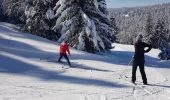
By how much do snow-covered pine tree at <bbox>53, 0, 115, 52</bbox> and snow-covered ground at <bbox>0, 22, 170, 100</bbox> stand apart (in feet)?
13.8

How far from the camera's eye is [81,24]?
107ft

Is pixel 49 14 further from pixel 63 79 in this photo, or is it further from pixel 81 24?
pixel 63 79

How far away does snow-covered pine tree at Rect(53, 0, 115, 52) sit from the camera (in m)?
31.7

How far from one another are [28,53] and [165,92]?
12992 mm

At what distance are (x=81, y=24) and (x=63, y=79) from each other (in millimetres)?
15656

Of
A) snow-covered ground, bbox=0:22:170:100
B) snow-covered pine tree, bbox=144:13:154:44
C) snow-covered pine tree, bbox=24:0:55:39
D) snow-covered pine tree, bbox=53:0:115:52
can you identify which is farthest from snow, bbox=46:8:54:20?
snow-covered pine tree, bbox=144:13:154:44

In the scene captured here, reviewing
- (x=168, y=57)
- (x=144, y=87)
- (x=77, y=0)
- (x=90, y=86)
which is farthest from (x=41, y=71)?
(x=168, y=57)

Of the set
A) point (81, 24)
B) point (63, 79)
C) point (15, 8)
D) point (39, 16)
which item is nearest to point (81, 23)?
point (81, 24)

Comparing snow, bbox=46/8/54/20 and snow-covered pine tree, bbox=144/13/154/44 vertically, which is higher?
snow, bbox=46/8/54/20

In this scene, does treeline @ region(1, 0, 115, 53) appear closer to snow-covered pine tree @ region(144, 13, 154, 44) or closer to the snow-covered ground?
the snow-covered ground

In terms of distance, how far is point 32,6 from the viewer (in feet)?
129

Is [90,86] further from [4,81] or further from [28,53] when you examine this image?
[28,53]

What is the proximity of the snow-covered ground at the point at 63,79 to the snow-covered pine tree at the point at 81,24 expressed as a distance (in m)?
4.22

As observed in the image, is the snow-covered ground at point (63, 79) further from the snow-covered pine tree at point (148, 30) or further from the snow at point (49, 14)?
the snow-covered pine tree at point (148, 30)
